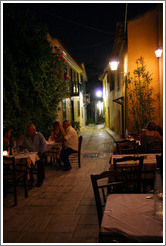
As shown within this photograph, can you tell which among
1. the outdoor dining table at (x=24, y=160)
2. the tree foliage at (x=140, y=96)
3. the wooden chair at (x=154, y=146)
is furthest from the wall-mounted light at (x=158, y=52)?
the outdoor dining table at (x=24, y=160)

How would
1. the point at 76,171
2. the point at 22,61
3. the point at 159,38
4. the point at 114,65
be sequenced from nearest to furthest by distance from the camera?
the point at 22,61 < the point at 76,171 < the point at 159,38 < the point at 114,65

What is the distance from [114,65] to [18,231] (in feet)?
30.1

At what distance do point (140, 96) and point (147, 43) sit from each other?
2.56 meters

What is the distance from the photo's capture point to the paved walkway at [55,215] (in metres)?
3.72

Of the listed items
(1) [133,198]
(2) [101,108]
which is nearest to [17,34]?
(1) [133,198]

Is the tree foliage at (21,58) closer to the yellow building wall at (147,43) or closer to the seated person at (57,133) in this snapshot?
the seated person at (57,133)

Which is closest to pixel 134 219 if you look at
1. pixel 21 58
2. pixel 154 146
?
pixel 21 58

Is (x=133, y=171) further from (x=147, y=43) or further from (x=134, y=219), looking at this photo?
(x=147, y=43)

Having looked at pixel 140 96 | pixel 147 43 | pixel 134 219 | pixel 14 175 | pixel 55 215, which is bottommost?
pixel 55 215

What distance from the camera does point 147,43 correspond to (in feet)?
35.1

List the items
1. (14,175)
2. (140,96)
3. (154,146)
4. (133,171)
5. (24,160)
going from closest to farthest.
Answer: (133,171)
(14,175)
(24,160)
(154,146)
(140,96)

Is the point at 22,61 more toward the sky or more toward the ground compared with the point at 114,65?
more toward the ground

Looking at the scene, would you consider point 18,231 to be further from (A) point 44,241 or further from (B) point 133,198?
(B) point 133,198

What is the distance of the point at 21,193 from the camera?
595cm
